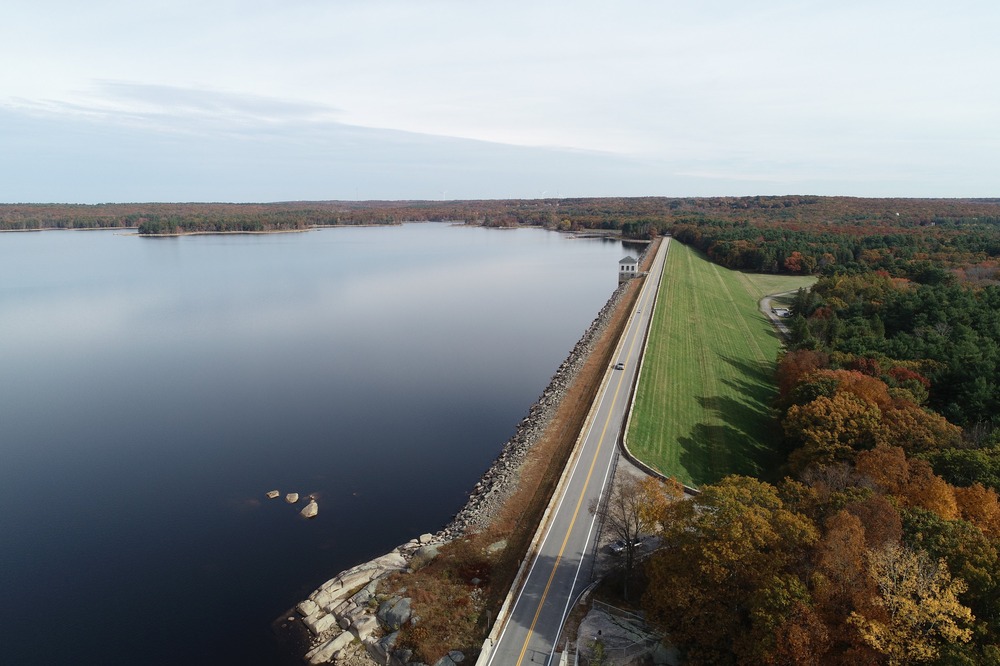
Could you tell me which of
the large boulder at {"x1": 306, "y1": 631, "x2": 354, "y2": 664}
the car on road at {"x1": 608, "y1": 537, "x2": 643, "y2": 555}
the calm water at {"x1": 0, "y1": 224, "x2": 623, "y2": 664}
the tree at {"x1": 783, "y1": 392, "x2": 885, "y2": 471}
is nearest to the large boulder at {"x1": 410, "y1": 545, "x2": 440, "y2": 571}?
the calm water at {"x1": 0, "y1": 224, "x2": 623, "y2": 664}

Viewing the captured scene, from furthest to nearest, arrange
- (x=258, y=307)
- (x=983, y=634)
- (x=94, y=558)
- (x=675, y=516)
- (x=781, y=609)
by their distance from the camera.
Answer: (x=258, y=307) < (x=94, y=558) < (x=675, y=516) < (x=781, y=609) < (x=983, y=634)

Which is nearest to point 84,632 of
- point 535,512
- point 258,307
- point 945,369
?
point 535,512

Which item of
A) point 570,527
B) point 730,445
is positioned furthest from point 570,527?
point 730,445

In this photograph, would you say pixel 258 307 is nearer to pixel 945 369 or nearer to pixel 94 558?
pixel 94 558

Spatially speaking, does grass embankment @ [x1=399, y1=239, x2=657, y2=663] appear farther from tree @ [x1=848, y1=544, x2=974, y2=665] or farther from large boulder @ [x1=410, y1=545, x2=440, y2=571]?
tree @ [x1=848, y1=544, x2=974, y2=665]

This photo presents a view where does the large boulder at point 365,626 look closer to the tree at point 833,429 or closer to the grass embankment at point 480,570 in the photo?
the grass embankment at point 480,570

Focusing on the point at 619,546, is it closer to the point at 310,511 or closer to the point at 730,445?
the point at 310,511

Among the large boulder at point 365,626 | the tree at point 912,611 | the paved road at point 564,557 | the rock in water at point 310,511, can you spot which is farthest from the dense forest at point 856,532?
the rock in water at point 310,511
